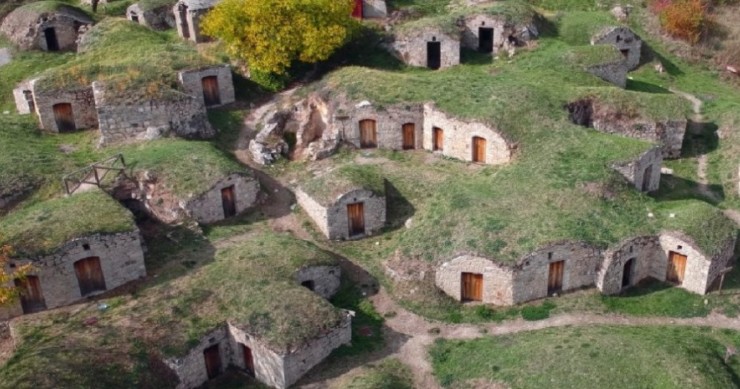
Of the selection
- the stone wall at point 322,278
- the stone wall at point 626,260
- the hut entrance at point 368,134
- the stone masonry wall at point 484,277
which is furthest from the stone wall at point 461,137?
the stone wall at point 322,278

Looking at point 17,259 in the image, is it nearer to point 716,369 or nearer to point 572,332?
point 572,332

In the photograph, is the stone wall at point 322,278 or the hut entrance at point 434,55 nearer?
the stone wall at point 322,278

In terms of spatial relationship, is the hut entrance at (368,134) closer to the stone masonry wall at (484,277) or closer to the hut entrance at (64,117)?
the stone masonry wall at (484,277)

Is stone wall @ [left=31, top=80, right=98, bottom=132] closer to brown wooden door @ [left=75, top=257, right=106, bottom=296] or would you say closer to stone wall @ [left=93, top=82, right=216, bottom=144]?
stone wall @ [left=93, top=82, right=216, bottom=144]

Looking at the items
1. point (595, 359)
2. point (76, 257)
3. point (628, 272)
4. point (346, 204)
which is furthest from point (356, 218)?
point (595, 359)

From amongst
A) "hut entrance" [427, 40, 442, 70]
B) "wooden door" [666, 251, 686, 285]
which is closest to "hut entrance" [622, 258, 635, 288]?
"wooden door" [666, 251, 686, 285]

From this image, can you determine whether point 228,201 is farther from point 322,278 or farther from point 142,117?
point 142,117
